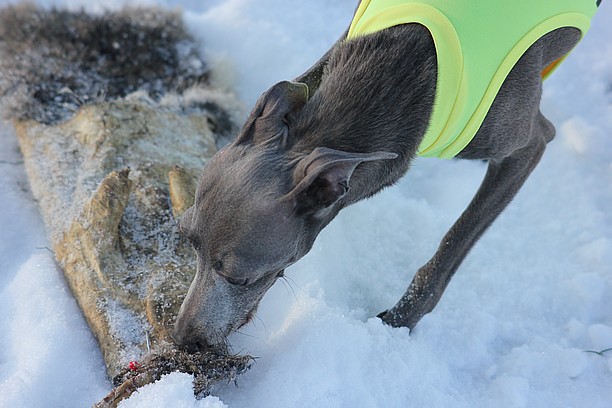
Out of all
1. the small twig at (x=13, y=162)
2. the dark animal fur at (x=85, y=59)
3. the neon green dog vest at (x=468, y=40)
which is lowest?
the small twig at (x=13, y=162)

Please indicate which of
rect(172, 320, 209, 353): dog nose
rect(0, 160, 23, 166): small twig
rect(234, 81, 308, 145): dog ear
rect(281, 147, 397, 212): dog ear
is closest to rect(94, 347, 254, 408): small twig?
rect(172, 320, 209, 353): dog nose

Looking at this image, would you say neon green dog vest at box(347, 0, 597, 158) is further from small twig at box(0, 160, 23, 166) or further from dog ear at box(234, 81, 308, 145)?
small twig at box(0, 160, 23, 166)

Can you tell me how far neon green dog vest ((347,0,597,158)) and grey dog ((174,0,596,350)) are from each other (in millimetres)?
66

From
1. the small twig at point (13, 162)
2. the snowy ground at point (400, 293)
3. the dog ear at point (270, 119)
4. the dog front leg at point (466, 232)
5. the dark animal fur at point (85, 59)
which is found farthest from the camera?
the dark animal fur at point (85, 59)

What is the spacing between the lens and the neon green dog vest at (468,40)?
2943mm

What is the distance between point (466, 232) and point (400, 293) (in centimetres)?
61

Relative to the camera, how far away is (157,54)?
533cm

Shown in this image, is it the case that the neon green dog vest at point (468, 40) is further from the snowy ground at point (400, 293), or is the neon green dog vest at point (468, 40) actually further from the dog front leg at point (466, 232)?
the snowy ground at point (400, 293)

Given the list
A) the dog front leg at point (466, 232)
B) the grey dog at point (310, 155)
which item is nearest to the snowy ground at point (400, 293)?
the dog front leg at point (466, 232)

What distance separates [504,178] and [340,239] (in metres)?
1.12

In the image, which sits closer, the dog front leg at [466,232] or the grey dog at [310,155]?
the grey dog at [310,155]

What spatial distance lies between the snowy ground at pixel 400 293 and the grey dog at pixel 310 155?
1.45 feet

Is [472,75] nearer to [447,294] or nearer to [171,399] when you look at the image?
[447,294]

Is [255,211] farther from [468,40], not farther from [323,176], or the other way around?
[468,40]
